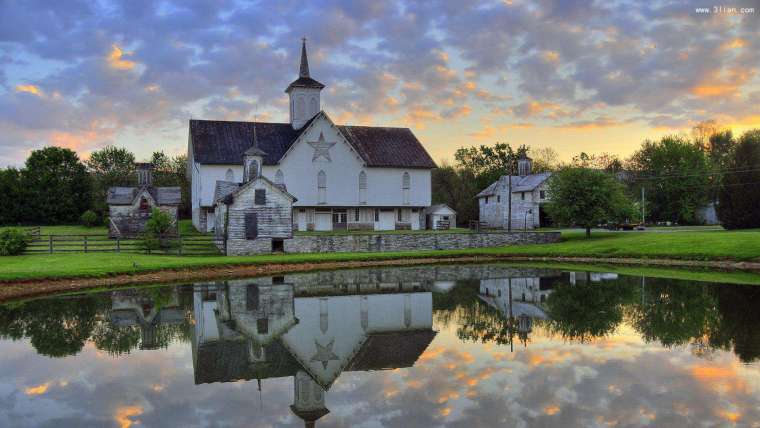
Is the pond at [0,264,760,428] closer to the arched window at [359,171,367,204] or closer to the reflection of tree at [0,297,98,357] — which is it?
the reflection of tree at [0,297,98,357]

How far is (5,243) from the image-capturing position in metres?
36.4

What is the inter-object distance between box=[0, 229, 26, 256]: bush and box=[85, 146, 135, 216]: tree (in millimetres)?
33916

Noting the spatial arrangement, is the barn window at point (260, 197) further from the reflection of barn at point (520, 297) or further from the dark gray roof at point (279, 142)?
the reflection of barn at point (520, 297)

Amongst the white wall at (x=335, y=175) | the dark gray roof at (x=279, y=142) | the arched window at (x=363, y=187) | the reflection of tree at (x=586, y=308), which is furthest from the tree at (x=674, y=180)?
the reflection of tree at (x=586, y=308)

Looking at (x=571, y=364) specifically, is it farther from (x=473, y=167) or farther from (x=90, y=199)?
(x=473, y=167)

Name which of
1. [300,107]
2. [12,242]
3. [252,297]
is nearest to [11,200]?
[300,107]

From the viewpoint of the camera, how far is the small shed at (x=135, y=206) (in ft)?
173

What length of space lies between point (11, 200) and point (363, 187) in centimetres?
4271

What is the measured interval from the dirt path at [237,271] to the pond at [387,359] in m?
3.52

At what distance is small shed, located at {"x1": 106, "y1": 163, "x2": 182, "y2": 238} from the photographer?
52844mm

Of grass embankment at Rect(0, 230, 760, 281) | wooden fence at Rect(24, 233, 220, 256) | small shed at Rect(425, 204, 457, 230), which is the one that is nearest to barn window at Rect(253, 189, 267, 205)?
wooden fence at Rect(24, 233, 220, 256)

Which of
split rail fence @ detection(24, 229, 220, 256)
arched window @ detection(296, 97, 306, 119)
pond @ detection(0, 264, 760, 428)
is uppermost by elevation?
arched window @ detection(296, 97, 306, 119)

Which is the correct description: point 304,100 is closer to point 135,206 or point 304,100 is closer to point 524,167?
point 135,206

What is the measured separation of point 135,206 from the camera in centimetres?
5334
